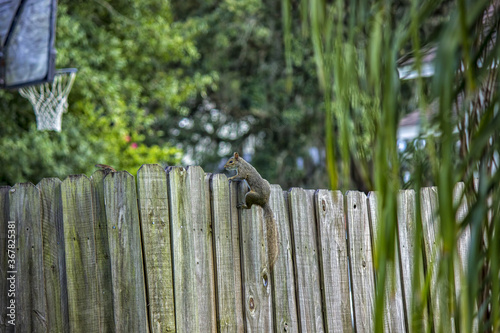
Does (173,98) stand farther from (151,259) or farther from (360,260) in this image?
(151,259)

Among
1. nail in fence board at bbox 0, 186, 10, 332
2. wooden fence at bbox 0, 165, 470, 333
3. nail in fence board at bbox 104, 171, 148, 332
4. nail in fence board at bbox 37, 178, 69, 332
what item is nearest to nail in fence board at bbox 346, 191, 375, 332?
wooden fence at bbox 0, 165, 470, 333

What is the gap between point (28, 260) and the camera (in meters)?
2.91

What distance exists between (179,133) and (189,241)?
1315cm

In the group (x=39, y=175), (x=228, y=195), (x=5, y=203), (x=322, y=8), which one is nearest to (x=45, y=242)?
(x=5, y=203)

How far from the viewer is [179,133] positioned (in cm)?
1606

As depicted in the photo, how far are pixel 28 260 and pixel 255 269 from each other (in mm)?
1167

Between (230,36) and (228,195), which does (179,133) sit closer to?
(230,36)

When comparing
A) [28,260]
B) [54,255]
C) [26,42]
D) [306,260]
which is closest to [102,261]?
[54,255]

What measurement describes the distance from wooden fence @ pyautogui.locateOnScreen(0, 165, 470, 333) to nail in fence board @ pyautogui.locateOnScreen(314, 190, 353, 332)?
0.18 feet

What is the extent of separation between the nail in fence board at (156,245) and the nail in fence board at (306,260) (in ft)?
2.52

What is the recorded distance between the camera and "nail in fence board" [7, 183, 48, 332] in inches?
113

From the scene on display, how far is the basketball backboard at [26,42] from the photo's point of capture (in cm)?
590

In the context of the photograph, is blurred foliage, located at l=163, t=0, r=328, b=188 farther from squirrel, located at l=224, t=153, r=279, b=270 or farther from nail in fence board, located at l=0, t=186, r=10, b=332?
nail in fence board, located at l=0, t=186, r=10, b=332

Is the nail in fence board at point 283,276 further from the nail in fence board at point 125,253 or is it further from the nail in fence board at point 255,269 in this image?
the nail in fence board at point 125,253
